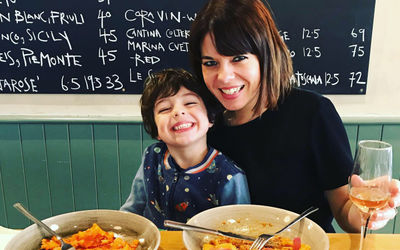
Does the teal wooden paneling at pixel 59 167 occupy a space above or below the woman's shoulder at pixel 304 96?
A: below

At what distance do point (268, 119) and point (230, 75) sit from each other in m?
0.25

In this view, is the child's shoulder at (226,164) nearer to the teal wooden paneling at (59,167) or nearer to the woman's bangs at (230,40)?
the woman's bangs at (230,40)

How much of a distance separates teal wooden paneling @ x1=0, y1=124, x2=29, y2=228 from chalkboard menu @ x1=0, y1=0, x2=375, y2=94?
0.32m

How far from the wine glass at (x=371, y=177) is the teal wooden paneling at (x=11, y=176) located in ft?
7.38

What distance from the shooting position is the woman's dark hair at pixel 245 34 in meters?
1.21

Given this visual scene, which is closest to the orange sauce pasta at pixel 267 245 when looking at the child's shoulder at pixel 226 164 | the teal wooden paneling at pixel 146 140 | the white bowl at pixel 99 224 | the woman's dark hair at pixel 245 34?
the white bowl at pixel 99 224

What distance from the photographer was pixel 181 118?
122 centimetres

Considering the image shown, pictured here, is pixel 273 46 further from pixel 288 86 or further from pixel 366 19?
pixel 366 19

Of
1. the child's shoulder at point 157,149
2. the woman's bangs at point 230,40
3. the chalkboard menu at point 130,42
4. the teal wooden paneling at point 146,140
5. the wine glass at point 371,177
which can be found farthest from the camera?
the teal wooden paneling at point 146,140

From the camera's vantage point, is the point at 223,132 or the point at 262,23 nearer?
the point at 262,23

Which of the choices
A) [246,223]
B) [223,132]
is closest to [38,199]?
[223,132]

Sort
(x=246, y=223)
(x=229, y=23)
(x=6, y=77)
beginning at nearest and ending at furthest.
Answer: (x=246, y=223) → (x=229, y=23) → (x=6, y=77)

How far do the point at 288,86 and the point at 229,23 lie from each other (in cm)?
37

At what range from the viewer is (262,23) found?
1233 millimetres
